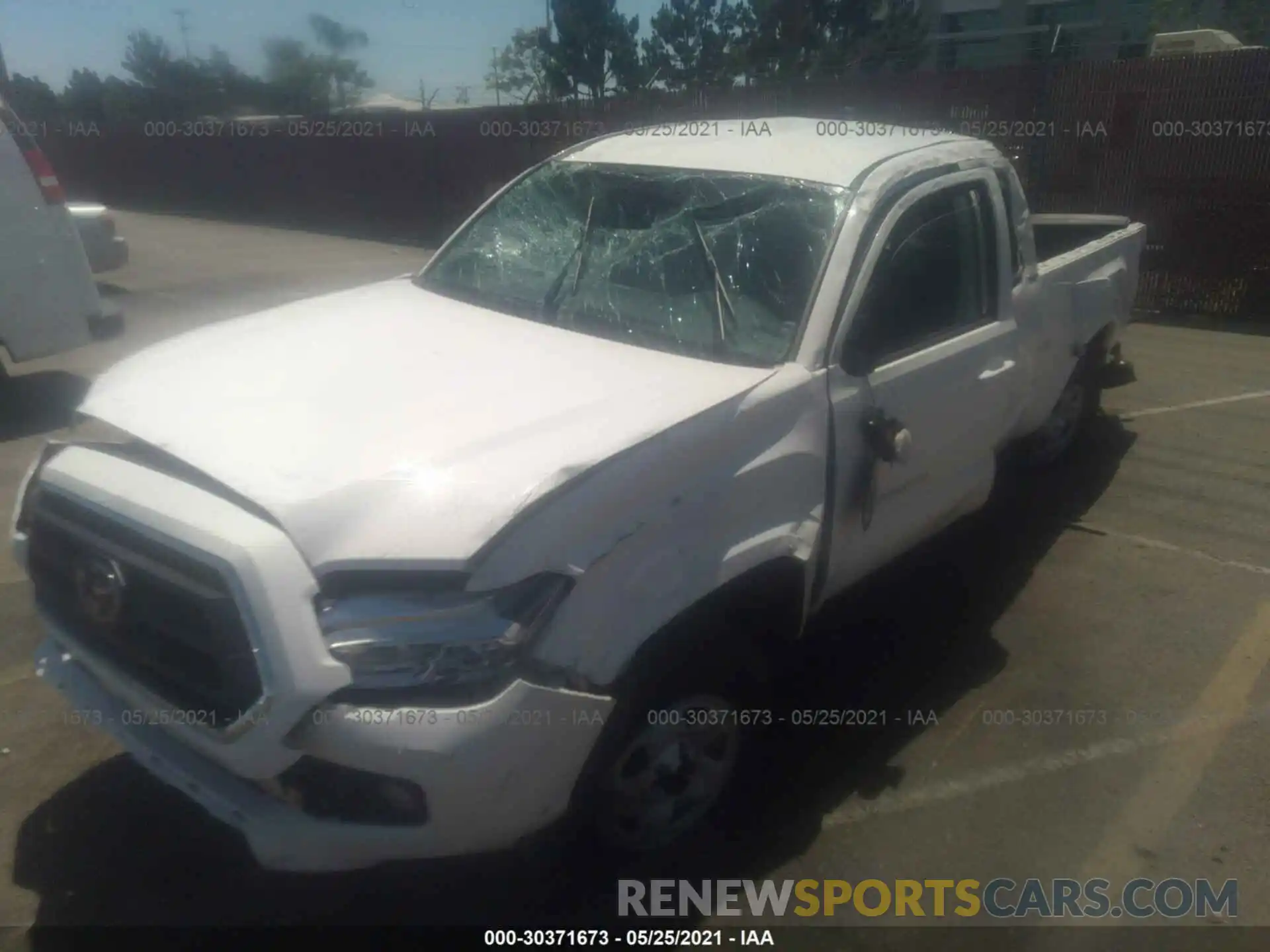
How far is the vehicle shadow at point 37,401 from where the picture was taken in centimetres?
679

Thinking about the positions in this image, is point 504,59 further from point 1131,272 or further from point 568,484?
point 568,484

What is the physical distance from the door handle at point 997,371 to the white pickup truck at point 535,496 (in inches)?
0.6

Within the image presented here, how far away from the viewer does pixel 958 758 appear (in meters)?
3.52

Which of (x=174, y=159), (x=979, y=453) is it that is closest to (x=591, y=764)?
(x=979, y=453)

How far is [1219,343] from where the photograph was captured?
9461 mm

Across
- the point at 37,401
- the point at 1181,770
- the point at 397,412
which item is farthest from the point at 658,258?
the point at 37,401

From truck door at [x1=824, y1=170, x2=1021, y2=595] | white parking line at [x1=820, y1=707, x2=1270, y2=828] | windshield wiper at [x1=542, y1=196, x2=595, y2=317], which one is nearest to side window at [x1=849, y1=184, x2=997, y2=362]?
truck door at [x1=824, y1=170, x2=1021, y2=595]

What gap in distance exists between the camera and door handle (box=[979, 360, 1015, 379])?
154 inches

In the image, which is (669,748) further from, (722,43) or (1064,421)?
(722,43)

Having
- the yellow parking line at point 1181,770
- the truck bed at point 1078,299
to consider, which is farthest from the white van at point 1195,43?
the yellow parking line at point 1181,770

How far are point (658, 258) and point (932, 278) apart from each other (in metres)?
1.00

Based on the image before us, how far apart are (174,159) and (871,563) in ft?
90.5

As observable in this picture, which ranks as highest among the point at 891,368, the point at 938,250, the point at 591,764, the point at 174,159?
the point at 938,250

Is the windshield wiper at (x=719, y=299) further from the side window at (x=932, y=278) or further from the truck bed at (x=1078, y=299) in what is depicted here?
the truck bed at (x=1078, y=299)
